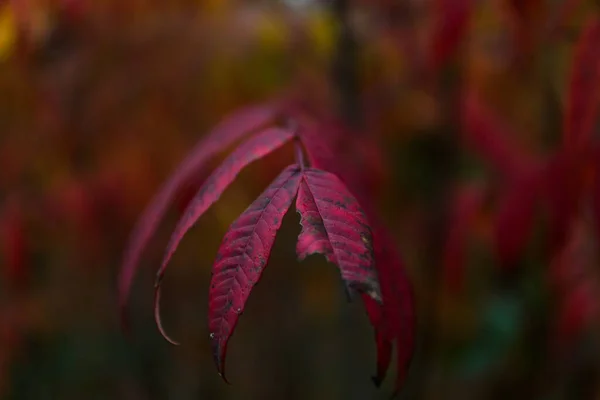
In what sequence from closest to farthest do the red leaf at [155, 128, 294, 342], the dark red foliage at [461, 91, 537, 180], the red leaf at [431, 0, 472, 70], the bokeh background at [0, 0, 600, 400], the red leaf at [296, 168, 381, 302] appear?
the red leaf at [296, 168, 381, 302]
the red leaf at [155, 128, 294, 342]
the red leaf at [431, 0, 472, 70]
the dark red foliage at [461, 91, 537, 180]
the bokeh background at [0, 0, 600, 400]

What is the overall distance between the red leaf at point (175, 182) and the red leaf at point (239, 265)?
0.22 m

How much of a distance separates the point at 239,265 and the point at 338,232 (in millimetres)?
77

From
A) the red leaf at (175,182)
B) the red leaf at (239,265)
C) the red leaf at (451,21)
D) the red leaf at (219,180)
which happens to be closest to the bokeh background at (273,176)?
the red leaf at (451,21)

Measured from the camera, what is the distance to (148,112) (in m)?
1.35

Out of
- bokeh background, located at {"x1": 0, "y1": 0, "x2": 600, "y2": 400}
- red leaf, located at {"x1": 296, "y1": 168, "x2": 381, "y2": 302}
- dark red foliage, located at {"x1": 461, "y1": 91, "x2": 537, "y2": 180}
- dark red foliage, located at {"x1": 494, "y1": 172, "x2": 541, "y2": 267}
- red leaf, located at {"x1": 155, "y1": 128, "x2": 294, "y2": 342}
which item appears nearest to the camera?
red leaf, located at {"x1": 296, "y1": 168, "x2": 381, "y2": 302}

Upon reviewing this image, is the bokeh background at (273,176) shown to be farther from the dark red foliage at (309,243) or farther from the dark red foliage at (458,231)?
the dark red foliage at (309,243)

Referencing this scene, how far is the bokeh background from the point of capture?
47.3 inches

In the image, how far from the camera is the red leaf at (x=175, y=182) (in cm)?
67

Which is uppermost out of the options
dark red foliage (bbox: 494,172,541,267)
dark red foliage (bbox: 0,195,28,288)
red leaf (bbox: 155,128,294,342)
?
dark red foliage (bbox: 0,195,28,288)

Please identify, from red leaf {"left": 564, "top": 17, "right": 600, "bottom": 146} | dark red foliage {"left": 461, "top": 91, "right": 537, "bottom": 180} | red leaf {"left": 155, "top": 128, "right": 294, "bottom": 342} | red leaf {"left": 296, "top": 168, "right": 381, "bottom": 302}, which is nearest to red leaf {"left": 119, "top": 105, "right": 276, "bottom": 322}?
red leaf {"left": 155, "top": 128, "right": 294, "bottom": 342}

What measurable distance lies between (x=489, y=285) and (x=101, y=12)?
1.20 m

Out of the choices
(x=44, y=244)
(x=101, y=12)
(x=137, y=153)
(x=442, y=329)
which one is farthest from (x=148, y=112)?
(x=442, y=329)

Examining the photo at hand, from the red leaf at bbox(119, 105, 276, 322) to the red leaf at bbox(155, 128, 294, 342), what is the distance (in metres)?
0.12

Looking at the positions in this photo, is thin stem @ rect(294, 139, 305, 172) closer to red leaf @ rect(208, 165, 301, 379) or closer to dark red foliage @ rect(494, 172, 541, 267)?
red leaf @ rect(208, 165, 301, 379)
